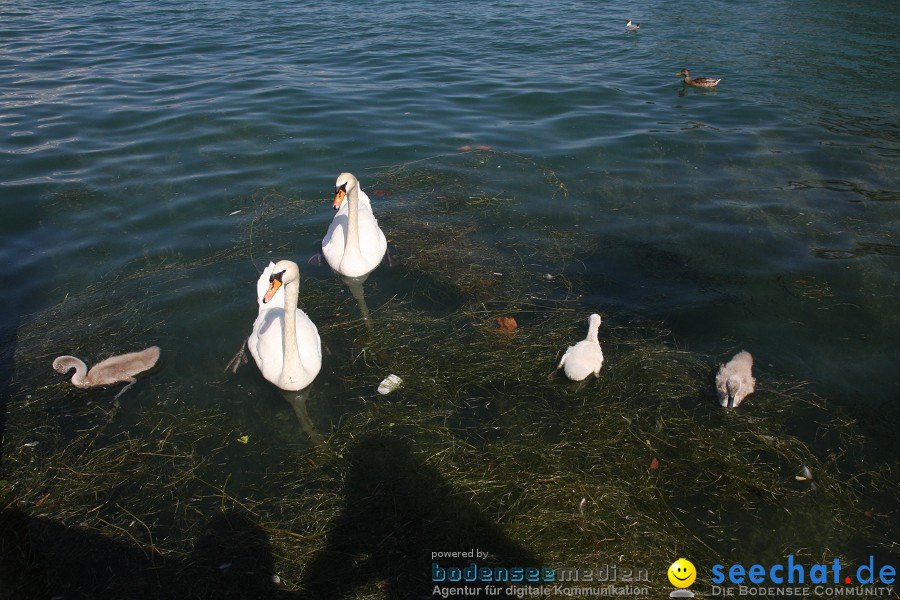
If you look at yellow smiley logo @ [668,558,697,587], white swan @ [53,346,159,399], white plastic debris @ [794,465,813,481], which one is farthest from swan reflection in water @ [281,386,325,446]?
white plastic debris @ [794,465,813,481]

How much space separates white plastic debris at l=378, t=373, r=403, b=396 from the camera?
20.3 feet

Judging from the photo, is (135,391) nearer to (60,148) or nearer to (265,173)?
(265,173)

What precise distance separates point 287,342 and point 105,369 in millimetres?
1947

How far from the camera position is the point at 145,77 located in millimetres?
15805

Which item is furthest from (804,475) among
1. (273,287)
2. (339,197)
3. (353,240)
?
(339,197)

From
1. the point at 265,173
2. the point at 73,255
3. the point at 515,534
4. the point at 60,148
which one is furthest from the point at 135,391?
the point at 60,148

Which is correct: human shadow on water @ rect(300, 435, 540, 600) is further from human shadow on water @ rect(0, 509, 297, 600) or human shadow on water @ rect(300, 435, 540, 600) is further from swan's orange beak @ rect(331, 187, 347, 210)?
swan's orange beak @ rect(331, 187, 347, 210)

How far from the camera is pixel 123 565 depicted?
4637 millimetres

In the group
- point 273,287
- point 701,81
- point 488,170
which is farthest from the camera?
point 701,81

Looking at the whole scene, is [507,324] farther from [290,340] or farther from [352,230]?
[290,340]

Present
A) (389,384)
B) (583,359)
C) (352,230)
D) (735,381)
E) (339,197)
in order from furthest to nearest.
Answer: (352,230), (339,197), (389,384), (583,359), (735,381)

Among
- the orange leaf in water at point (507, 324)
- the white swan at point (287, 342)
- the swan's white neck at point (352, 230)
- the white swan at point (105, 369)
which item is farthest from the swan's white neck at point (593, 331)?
the white swan at point (105, 369)

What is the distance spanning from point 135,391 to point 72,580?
210 cm

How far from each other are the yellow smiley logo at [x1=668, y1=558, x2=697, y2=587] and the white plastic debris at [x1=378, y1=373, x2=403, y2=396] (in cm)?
304
